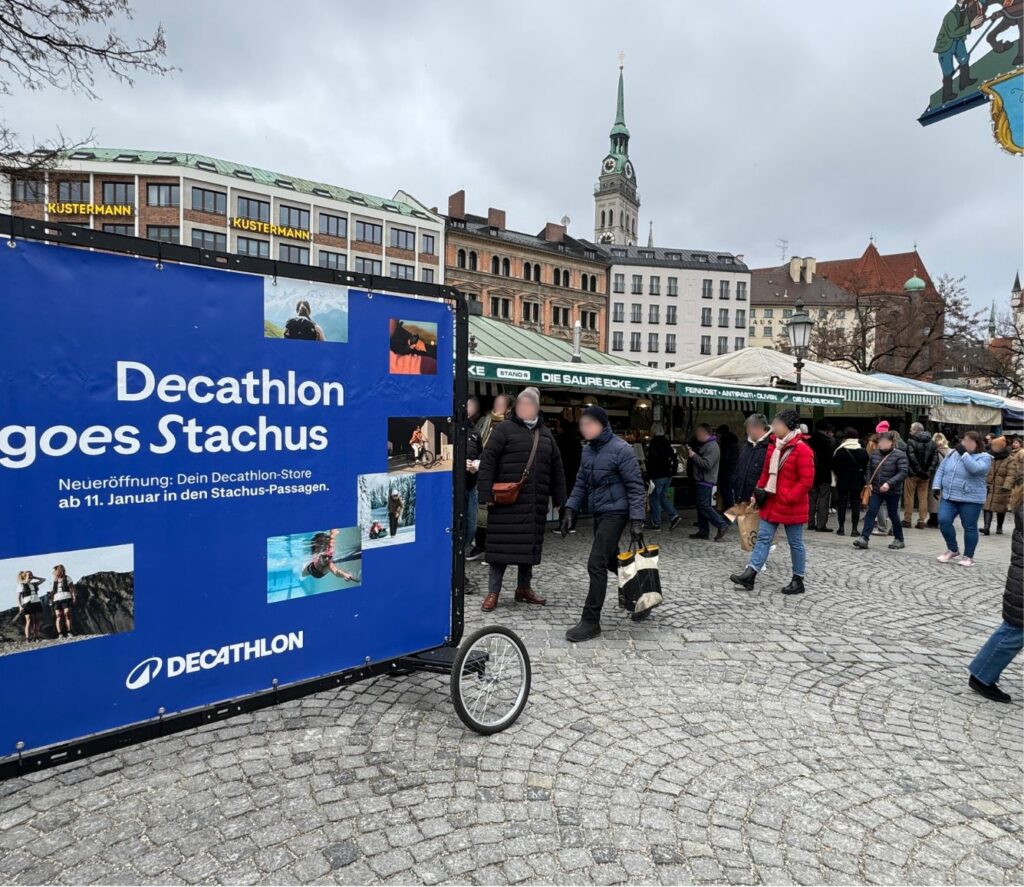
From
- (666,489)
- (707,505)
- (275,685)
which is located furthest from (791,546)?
(275,685)

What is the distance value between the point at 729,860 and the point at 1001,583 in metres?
7.26

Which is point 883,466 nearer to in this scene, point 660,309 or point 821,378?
point 821,378

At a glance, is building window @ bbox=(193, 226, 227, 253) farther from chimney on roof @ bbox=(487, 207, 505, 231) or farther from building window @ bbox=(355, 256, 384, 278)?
chimney on roof @ bbox=(487, 207, 505, 231)

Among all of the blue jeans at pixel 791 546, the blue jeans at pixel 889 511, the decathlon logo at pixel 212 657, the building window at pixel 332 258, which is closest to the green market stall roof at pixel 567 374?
the blue jeans at pixel 889 511

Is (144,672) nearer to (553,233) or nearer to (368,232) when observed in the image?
(368,232)

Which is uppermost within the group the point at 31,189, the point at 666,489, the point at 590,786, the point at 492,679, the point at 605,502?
the point at 31,189

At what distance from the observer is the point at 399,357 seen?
3105 millimetres

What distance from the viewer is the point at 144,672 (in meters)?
2.39

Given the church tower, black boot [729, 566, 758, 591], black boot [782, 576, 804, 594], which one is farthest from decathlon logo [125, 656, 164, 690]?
the church tower

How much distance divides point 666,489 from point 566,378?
3.38 m

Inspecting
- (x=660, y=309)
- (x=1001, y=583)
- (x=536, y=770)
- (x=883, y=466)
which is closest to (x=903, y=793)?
(x=536, y=770)

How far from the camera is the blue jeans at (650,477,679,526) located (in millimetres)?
10476

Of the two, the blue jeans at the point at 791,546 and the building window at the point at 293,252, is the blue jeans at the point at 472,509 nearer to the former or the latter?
the blue jeans at the point at 791,546

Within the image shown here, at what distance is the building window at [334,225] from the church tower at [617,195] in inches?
2573
